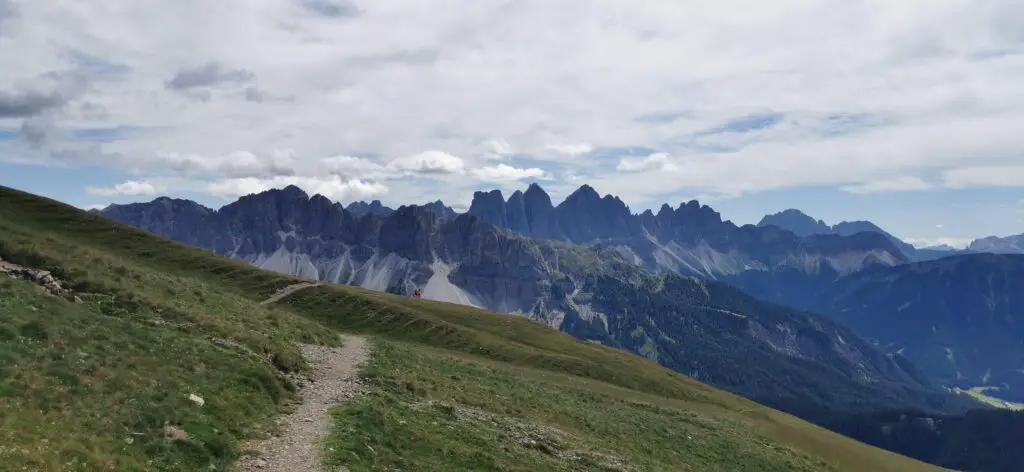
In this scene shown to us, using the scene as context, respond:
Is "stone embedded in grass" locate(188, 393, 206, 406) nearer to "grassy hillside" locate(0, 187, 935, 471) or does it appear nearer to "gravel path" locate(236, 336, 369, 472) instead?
"grassy hillside" locate(0, 187, 935, 471)

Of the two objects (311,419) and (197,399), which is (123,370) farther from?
(311,419)

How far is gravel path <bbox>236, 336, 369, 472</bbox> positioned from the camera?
2431 cm

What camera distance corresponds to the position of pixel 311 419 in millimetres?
30625

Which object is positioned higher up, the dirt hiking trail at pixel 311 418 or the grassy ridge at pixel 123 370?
the grassy ridge at pixel 123 370

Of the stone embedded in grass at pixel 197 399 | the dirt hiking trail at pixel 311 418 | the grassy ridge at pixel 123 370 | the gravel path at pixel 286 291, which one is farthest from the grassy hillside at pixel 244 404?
the gravel path at pixel 286 291

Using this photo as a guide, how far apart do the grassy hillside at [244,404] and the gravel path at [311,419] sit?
3.24ft

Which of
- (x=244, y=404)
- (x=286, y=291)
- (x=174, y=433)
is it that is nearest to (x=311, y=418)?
(x=244, y=404)

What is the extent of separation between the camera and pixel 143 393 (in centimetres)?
2609

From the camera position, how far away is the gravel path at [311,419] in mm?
24312

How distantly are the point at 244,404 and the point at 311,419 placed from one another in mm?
3443

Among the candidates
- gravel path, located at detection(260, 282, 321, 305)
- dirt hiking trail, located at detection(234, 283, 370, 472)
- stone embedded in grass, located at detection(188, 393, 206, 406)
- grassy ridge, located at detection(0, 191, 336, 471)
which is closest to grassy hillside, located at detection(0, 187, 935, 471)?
grassy ridge, located at detection(0, 191, 336, 471)

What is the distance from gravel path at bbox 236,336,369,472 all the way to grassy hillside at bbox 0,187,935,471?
99 cm

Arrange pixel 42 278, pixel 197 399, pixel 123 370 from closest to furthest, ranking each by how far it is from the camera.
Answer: pixel 197 399 < pixel 123 370 < pixel 42 278

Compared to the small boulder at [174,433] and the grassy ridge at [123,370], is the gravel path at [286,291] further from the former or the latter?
the small boulder at [174,433]
